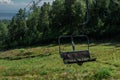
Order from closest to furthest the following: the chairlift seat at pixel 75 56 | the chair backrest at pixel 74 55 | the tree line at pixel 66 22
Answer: the chairlift seat at pixel 75 56 < the chair backrest at pixel 74 55 < the tree line at pixel 66 22

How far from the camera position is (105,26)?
269 ft

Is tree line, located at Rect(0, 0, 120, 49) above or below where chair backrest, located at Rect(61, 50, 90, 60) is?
below

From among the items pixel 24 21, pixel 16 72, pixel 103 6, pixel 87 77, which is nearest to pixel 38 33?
pixel 24 21

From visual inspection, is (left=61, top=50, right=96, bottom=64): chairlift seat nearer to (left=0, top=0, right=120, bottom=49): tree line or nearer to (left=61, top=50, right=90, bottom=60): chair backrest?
(left=61, top=50, right=90, bottom=60): chair backrest

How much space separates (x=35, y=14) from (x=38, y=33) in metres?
11.6

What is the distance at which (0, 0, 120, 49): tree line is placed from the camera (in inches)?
3189

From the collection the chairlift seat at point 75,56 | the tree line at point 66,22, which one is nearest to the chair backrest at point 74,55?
the chairlift seat at point 75,56

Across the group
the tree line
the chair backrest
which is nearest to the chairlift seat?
the chair backrest

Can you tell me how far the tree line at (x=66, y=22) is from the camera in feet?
266

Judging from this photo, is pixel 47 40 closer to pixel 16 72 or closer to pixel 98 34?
pixel 98 34

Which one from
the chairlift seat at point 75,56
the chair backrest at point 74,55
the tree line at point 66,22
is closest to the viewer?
the chairlift seat at point 75,56

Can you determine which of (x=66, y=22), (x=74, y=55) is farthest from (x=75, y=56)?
(x=66, y=22)

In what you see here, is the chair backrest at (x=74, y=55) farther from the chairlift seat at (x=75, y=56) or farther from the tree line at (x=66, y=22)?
the tree line at (x=66, y=22)

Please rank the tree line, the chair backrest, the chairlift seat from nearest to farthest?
the chairlift seat → the chair backrest → the tree line
